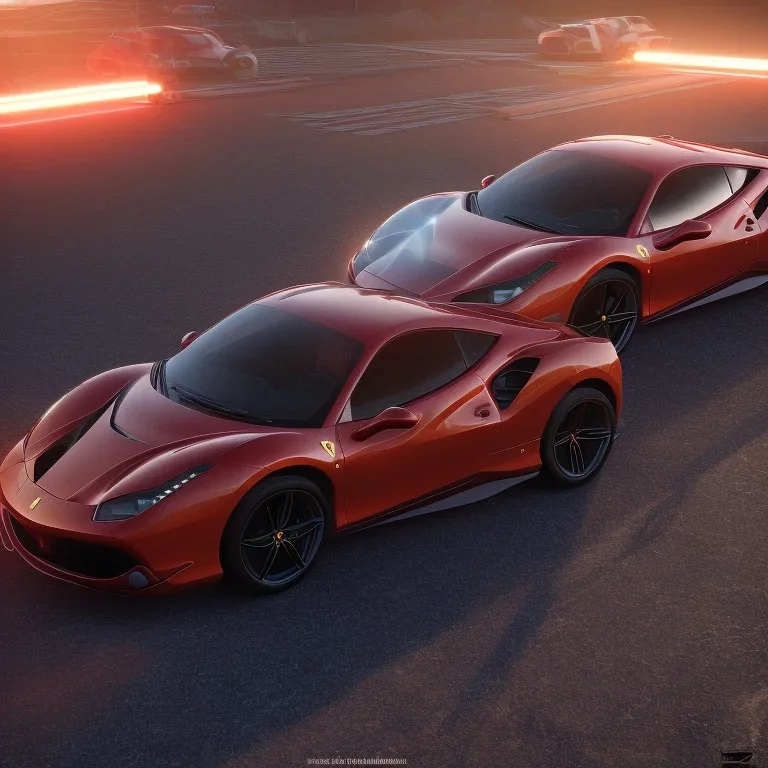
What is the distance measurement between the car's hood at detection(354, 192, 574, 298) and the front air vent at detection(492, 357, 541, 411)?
1.96 meters

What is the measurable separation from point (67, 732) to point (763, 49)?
41.5m

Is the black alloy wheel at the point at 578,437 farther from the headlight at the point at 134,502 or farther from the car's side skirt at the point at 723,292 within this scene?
the car's side skirt at the point at 723,292

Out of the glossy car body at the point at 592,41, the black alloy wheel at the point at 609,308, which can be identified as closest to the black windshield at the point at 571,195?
the black alloy wheel at the point at 609,308

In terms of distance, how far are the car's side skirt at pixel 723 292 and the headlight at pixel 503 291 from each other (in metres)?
1.31

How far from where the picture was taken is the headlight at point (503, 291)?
8812mm

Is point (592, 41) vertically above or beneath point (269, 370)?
beneath

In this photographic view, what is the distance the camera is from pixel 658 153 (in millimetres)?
10438

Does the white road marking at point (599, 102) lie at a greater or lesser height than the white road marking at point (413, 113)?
lesser

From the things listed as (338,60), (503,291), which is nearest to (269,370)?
(503,291)

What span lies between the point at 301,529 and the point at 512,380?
1.72m

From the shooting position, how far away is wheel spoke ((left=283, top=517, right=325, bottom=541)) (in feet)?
19.6

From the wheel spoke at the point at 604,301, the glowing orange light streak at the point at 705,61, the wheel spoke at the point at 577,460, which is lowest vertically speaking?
the wheel spoke at the point at 577,460

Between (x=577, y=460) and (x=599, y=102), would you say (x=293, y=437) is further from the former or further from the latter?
(x=599, y=102)

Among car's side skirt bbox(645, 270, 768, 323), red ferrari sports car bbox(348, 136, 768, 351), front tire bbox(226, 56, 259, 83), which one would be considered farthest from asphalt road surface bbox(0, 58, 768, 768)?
front tire bbox(226, 56, 259, 83)
